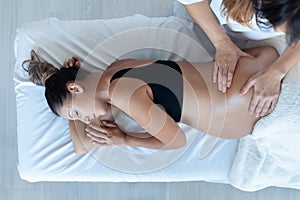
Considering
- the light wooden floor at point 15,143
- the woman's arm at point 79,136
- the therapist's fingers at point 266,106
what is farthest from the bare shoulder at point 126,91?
the light wooden floor at point 15,143

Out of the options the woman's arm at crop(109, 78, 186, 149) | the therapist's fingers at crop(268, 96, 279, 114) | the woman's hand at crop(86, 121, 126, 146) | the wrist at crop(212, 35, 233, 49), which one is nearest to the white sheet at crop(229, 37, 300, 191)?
the therapist's fingers at crop(268, 96, 279, 114)

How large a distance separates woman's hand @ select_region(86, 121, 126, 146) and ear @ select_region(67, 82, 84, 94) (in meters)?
0.15

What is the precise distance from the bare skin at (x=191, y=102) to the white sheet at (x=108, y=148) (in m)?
0.10

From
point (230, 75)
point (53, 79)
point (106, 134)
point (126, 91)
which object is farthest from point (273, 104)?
point (53, 79)

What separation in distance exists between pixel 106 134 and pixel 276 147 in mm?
502

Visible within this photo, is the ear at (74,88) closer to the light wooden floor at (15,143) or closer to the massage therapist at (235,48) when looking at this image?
the massage therapist at (235,48)

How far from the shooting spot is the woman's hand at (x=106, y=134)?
4.16 ft

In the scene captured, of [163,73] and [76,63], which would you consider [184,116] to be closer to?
[163,73]

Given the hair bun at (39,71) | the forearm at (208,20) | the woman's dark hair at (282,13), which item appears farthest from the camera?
the hair bun at (39,71)

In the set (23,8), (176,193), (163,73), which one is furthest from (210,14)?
(23,8)

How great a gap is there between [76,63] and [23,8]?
625 mm

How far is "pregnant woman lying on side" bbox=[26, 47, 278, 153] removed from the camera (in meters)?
1.11

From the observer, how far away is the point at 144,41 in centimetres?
134

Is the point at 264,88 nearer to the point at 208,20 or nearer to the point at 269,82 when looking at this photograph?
the point at 269,82
